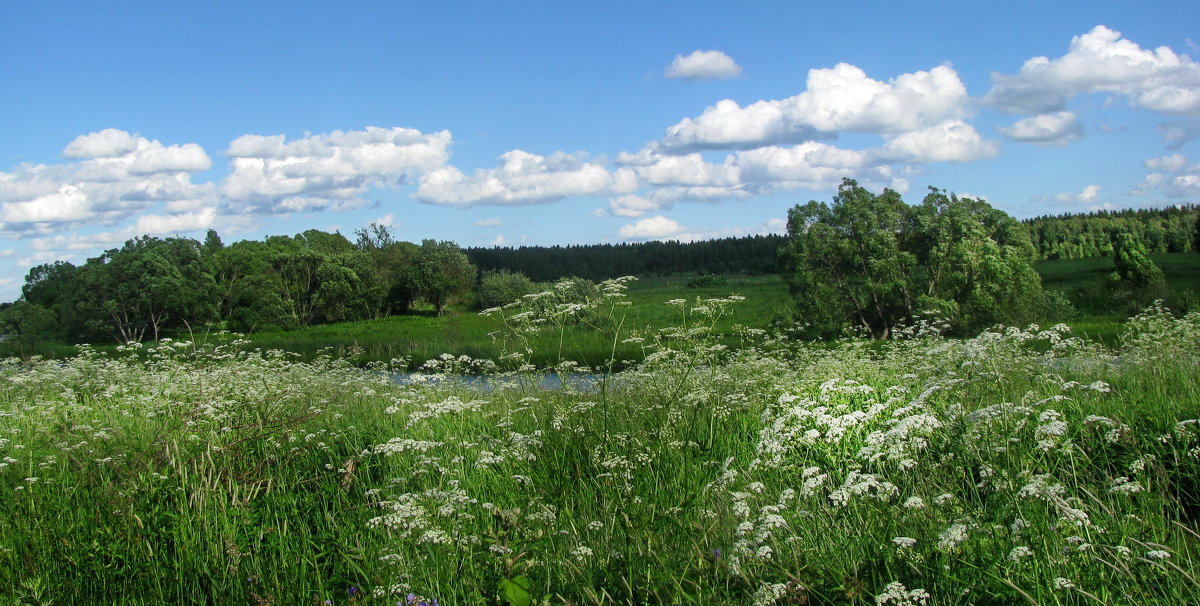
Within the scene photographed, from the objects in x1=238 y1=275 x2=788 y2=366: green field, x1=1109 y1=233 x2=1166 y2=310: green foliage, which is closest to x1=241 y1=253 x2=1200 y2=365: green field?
x1=238 y1=275 x2=788 y2=366: green field

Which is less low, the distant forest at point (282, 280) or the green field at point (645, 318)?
the distant forest at point (282, 280)

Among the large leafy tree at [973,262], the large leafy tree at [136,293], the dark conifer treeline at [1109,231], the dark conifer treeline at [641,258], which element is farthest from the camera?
the dark conifer treeline at [641,258]

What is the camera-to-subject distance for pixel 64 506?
5.13 meters

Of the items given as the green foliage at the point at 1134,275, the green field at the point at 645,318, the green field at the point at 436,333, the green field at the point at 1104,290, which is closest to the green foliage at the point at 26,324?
the green field at the point at 436,333

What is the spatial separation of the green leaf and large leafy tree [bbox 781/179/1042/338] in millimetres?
29429

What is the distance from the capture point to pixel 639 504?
427 cm

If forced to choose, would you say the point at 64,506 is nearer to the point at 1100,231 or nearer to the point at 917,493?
the point at 917,493

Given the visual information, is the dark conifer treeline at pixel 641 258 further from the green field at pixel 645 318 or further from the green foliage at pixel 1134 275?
the green foliage at pixel 1134 275

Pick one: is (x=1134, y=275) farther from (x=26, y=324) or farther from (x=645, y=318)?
(x=26, y=324)

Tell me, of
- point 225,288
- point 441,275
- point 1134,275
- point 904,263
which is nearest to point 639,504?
point 904,263

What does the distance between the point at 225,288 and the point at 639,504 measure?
5711 centimetres

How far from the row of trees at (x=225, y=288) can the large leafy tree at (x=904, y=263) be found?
28.3 meters

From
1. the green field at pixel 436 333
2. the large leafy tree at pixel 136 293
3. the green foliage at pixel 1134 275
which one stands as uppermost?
the large leafy tree at pixel 136 293

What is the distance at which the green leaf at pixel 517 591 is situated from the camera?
3.14 meters
